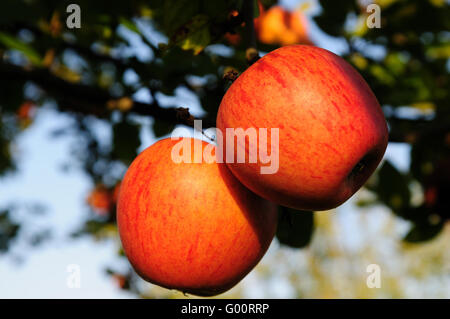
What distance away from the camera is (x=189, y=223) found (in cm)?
97

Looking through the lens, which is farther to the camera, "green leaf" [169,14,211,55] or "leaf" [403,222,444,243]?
"leaf" [403,222,444,243]

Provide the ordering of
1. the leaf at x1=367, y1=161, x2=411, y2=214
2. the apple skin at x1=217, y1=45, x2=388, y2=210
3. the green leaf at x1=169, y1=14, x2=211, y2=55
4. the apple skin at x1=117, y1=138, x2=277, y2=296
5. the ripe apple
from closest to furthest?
the apple skin at x1=217, y1=45, x2=388, y2=210 → the apple skin at x1=117, y1=138, x2=277, y2=296 → the green leaf at x1=169, y1=14, x2=211, y2=55 → the leaf at x1=367, y1=161, x2=411, y2=214 → the ripe apple

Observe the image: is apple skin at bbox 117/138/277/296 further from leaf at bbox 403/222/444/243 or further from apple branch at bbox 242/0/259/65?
leaf at bbox 403/222/444/243

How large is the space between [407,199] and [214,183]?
4.85 feet

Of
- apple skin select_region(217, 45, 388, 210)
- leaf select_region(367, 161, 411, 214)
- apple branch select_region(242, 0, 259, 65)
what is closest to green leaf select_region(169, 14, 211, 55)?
apple branch select_region(242, 0, 259, 65)

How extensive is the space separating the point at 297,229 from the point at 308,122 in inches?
27.4

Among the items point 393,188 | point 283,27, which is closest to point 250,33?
point 393,188

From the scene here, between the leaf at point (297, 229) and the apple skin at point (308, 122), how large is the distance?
18.6 inches

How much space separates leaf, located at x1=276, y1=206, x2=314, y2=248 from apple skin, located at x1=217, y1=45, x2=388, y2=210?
1.55ft

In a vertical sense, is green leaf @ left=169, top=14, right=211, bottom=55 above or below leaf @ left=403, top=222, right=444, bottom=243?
above

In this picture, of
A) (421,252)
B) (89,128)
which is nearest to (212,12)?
(89,128)

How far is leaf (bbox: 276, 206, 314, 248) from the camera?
1.39 metres

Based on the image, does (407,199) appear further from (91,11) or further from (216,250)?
(91,11)

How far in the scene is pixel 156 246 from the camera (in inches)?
38.9
